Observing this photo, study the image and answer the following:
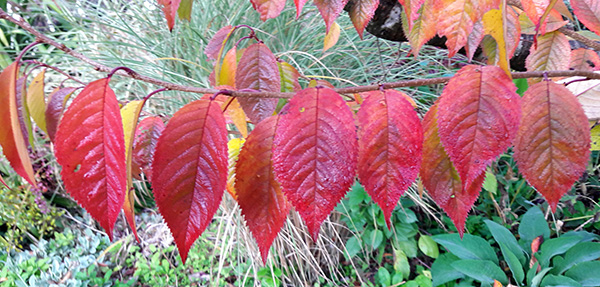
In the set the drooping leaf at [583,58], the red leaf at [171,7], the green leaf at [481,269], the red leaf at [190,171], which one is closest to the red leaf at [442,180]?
the red leaf at [190,171]

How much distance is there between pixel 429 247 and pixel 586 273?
0.47m

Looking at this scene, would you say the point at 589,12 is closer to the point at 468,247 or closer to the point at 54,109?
the point at 54,109

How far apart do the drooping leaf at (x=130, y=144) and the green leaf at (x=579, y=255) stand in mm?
1388

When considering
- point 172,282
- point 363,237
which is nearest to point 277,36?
point 363,237

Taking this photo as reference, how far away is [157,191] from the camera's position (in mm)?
225

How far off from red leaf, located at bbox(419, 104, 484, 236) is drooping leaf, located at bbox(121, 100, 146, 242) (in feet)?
0.82

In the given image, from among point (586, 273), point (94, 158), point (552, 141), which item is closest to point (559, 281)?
point (586, 273)

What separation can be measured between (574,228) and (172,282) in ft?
5.75

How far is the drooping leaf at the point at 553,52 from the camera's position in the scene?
1.78 feet

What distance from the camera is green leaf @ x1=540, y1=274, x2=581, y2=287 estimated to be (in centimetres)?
101

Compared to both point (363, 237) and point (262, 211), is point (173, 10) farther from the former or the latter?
point (363, 237)

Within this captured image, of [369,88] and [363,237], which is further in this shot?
[363,237]

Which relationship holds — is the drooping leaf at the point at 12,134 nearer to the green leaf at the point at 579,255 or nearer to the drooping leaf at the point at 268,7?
the drooping leaf at the point at 268,7

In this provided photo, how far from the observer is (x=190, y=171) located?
23 cm
